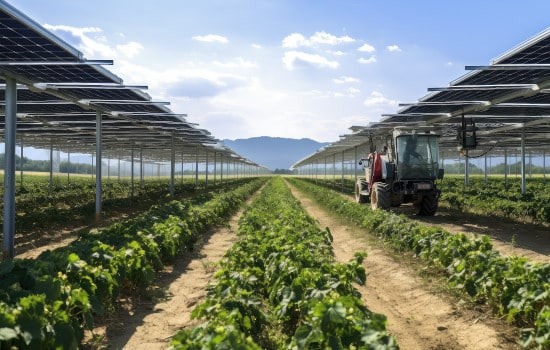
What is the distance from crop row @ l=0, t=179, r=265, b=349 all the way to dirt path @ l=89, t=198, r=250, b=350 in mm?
264

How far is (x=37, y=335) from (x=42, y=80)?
8.29m

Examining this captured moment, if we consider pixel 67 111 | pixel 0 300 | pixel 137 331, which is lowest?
pixel 137 331

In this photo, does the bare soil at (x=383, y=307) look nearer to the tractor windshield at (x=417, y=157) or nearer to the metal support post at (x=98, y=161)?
the metal support post at (x=98, y=161)

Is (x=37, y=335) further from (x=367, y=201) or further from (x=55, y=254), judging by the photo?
(x=367, y=201)

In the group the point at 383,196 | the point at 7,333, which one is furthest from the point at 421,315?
the point at 383,196

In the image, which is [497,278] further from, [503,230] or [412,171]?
[412,171]

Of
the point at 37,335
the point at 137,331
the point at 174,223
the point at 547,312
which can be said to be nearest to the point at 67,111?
the point at 174,223

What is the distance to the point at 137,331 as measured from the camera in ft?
17.3

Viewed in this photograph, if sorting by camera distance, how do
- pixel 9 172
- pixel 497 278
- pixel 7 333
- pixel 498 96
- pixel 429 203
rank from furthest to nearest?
pixel 429 203 < pixel 498 96 < pixel 9 172 < pixel 497 278 < pixel 7 333

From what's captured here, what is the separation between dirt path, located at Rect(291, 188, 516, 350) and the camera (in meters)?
4.92

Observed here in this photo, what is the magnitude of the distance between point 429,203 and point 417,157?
1.75 m

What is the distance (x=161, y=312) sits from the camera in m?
5.95

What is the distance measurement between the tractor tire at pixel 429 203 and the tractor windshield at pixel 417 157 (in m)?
0.71

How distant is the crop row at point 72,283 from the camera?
11.4 ft
